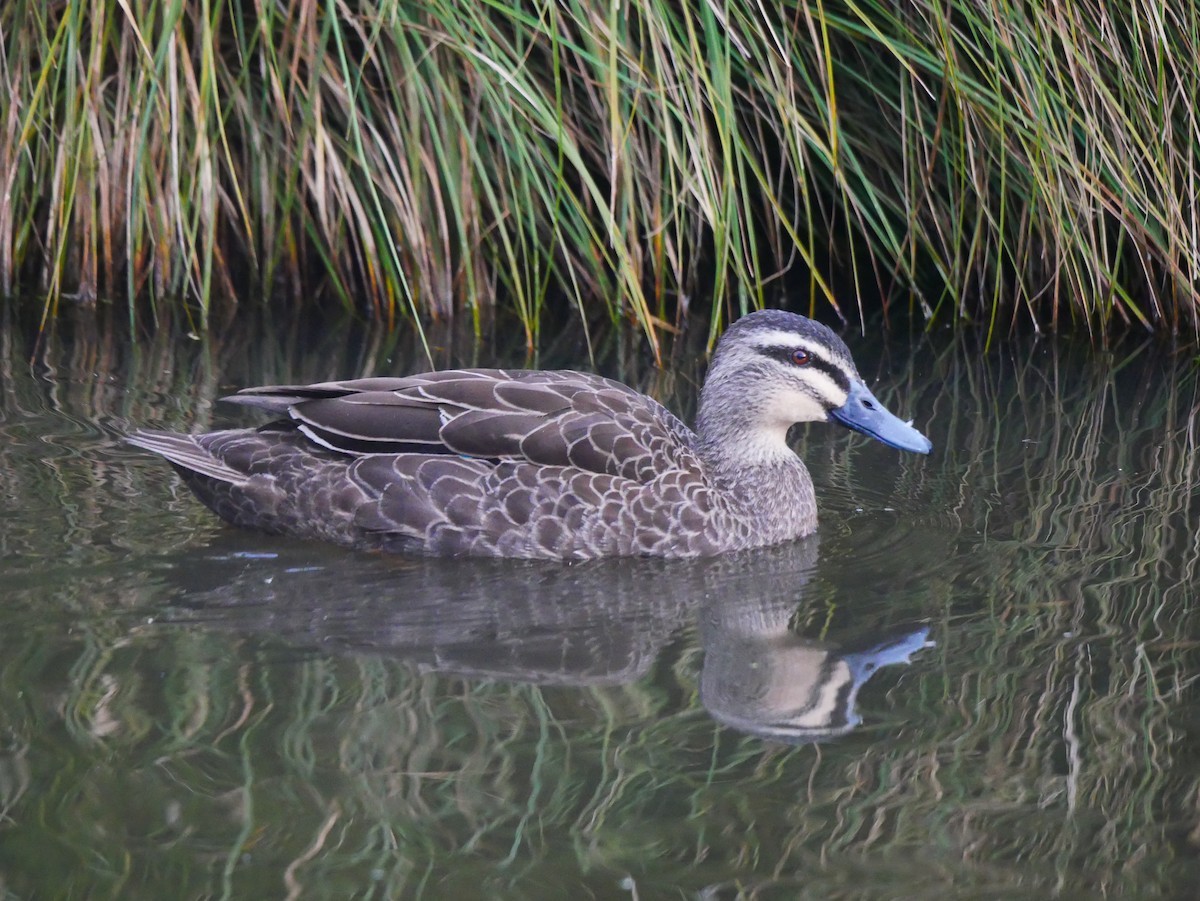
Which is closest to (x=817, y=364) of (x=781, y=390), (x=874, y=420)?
(x=781, y=390)

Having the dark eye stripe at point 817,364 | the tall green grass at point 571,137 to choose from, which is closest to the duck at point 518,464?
the dark eye stripe at point 817,364

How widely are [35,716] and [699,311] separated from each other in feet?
17.5

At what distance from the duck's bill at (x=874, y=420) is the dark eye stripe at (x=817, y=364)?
0.16 feet

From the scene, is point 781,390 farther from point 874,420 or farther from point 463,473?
point 463,473

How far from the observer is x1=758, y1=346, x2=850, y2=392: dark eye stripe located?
6145 millimetres

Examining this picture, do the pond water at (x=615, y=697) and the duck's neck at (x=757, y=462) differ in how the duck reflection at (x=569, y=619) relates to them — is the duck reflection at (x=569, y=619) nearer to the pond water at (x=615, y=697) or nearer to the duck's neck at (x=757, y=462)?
the pond water at (x=615, y=697)

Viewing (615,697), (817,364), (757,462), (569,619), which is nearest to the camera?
(615,697)

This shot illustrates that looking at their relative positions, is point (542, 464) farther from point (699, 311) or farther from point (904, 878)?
point (699, 311)

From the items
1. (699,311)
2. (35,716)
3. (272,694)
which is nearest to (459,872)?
(272,694)

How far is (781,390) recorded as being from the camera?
6.23m

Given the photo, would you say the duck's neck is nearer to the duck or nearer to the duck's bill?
the duck

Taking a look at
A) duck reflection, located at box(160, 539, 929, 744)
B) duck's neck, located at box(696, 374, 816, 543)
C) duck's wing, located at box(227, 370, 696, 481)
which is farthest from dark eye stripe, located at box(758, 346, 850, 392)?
duck reflection, located at box(160, 539, 929, 744)

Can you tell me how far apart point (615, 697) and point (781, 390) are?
1.85m

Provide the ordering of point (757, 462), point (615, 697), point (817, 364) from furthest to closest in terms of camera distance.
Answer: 1. point (757, 462)
2. point (817, 364)
3. point (615, 697)
